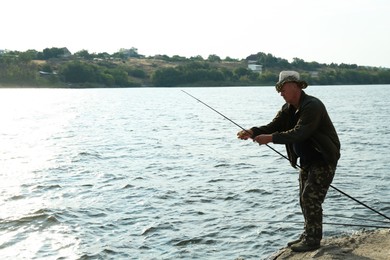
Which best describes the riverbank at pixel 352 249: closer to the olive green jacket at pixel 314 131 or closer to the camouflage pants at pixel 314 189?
the camouflage pants at pixel 314 189

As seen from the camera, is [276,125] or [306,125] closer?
[306,125]

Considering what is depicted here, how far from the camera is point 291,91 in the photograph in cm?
696

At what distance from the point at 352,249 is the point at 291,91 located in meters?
2.29

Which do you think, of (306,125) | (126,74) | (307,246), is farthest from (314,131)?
(126,74)

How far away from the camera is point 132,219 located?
39.4 feet

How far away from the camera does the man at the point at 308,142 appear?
670 cm

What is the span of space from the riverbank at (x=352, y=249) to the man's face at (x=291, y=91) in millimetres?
2033

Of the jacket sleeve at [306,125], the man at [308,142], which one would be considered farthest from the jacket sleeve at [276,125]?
the jacket sleeve at [306,125]

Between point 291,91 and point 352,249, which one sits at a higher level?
point 291,91

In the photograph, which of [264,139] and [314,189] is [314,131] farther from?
[314,189]

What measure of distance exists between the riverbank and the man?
0.18m

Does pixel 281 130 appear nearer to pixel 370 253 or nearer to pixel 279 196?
pixel 370 253

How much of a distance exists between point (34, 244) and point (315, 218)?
5.67 m

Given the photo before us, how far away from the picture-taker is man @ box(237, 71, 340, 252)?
670cm
